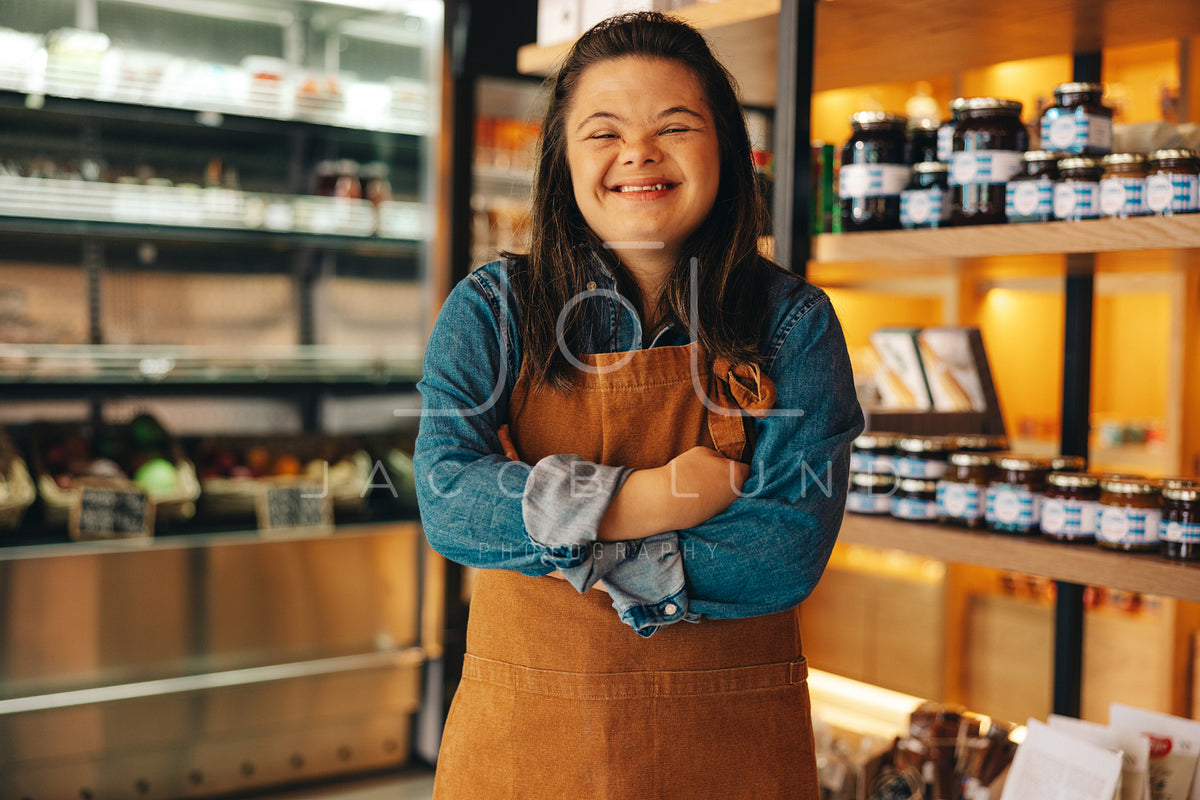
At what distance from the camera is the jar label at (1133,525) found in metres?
1.59

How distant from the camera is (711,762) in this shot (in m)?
1.19

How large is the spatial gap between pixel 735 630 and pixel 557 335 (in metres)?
0.39

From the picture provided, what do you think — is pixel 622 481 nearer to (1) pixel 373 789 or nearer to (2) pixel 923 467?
(2) pixel 923 467

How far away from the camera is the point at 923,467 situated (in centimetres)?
186

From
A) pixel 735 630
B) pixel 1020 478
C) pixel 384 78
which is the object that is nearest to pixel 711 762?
pixel 735 630

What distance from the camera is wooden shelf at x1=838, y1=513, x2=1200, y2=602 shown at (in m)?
1.52

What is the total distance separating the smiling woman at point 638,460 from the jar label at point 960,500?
0.64 m

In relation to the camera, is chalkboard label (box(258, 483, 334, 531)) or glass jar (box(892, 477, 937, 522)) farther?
chalkboard label (box(258, 483, 334, 531))

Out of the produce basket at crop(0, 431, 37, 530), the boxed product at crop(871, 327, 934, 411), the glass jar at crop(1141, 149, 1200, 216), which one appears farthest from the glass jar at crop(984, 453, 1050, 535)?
the produce basket at crop(0, 431, 37, 530)

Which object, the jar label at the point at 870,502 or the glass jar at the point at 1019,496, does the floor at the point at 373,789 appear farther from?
the glass jar at the point at 1019,496

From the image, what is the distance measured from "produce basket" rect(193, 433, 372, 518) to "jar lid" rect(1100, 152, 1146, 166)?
2282mm

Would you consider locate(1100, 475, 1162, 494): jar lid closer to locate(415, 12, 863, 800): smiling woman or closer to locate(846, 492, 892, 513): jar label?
locate(846, 492, 892, 513): jar label

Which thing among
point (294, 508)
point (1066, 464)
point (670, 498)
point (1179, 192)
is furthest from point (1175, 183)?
point (294, 508)

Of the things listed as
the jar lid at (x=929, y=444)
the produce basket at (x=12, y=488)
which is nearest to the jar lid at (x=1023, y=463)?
the jar lid at (x=929, y=444)
